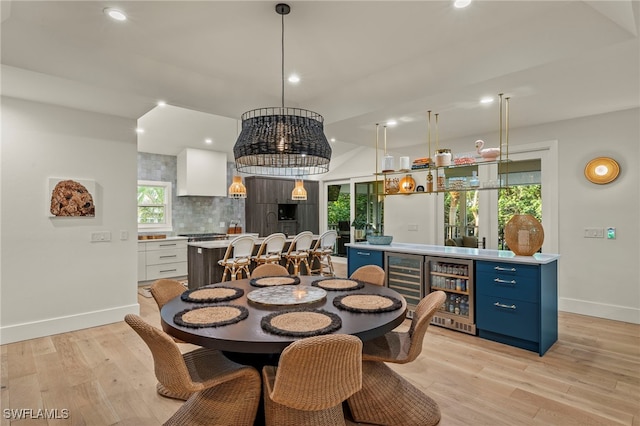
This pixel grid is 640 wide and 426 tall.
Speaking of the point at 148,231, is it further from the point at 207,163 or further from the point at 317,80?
the point at 317,80

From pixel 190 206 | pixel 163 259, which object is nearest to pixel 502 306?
pixel 163 259

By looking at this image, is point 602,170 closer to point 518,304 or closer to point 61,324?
point 518,304

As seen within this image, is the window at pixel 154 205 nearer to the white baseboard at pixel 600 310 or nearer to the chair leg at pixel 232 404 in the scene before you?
the chair leg at pixel 232 404

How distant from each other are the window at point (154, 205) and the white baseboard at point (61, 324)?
2802 millimetres

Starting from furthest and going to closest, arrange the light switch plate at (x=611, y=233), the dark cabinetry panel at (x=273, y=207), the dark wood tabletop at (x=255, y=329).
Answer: the dark cabinetry panel at (x=273, y=207) < the light switch plate at (x=611, y=233) < the dark wood tabletop at (x=255, y=329)

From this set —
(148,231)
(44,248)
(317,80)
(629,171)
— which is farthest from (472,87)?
(148,231)

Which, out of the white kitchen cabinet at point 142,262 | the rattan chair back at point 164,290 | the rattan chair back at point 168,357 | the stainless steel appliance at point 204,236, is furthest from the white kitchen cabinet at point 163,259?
the rattan chair back at point 168,357

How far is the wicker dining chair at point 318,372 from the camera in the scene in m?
1.38

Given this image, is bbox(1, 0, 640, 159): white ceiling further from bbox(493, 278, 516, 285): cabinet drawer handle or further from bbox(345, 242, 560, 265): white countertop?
bbox(493, 278, 516, 285): cabinet drawer handle

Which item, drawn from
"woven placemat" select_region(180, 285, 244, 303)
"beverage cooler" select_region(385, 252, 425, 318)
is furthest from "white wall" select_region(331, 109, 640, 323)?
"woven placemat" select_region(180, 285, 244, 303)

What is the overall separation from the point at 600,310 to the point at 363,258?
2859 mm

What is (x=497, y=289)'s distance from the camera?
3.27 metres

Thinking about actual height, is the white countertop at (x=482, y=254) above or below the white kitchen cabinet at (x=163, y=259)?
above

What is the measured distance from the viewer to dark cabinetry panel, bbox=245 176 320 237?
7.66 meters
